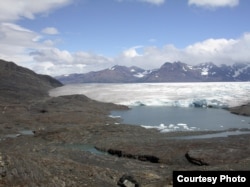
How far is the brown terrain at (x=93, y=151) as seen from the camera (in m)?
15.6

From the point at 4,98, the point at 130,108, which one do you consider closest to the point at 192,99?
the point at 130,108

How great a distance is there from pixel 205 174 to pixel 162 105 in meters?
56.9

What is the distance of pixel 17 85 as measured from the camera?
80500 millimetres

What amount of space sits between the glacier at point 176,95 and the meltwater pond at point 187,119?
3364 mm

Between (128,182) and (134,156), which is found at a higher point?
(128,182)

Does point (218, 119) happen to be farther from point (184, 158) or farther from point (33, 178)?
point (33, 178)

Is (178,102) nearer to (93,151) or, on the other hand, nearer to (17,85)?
(17,85)

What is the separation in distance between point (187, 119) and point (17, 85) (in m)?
43.5

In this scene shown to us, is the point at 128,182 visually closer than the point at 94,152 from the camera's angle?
Yes

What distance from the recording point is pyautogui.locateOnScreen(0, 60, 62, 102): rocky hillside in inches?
2763

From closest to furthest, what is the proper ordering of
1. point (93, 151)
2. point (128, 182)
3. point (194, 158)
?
point (128, 182), point (194, 158), point (93, 151)

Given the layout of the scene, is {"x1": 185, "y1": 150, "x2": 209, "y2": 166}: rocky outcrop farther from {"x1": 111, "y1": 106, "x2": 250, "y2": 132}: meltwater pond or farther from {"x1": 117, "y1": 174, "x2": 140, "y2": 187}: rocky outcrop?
{"x1": 111, "y1": 106, "x2": 250, "y2": 132}: meltwater pond

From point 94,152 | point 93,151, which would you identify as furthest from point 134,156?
point 93,151

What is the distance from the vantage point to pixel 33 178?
1483cm
